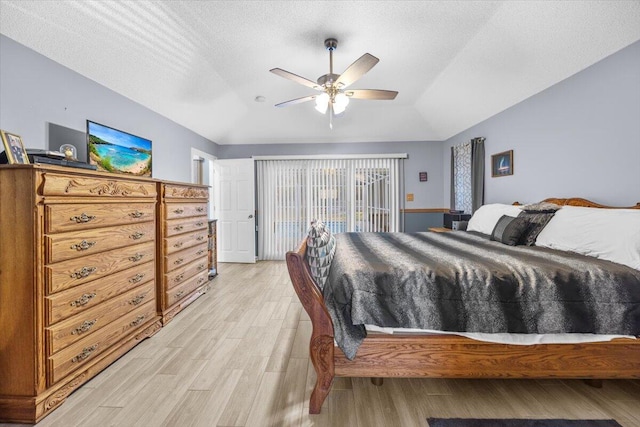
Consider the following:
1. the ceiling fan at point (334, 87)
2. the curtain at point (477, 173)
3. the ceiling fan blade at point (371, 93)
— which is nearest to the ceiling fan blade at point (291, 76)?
the ceiling fan at point (334, 87)

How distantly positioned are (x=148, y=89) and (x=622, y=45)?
175 inches

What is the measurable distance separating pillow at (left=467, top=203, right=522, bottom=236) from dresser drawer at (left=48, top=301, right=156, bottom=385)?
347cm

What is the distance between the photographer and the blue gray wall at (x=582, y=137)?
228 centimetres

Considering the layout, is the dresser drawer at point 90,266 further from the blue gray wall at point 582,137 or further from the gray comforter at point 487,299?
the blue gray wall at point 582,137

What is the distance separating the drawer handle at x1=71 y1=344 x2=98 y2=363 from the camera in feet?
5.66

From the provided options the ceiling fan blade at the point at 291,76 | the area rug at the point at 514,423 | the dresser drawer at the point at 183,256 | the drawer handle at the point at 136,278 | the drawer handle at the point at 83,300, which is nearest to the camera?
the area rug at the point at 514,423

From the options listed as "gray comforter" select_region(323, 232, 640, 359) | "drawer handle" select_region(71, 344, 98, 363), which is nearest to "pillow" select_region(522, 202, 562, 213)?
"gray comforter" select_region(323, 232, 640, 359)

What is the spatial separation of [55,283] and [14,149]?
2.77 ft

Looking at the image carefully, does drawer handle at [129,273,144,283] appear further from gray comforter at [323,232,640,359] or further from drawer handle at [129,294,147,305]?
gray comforter at [323,232,640,359]

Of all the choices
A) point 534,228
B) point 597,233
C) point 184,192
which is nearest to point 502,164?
point 534,228

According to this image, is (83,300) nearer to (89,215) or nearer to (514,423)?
(89,215)

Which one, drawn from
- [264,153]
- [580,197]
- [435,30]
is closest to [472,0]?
[435,30]

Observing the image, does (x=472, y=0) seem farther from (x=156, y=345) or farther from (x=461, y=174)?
(x=156, y=345)

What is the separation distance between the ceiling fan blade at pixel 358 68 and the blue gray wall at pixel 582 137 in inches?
81.8
